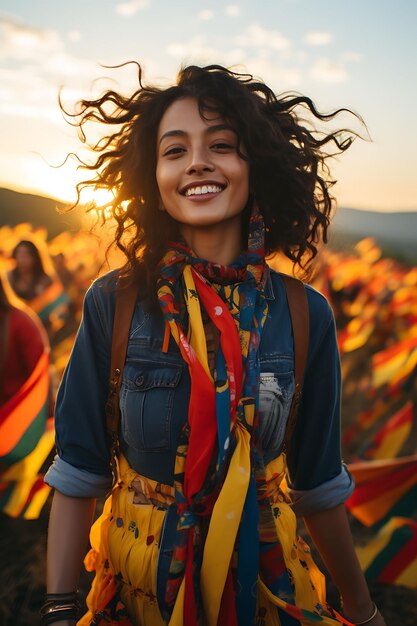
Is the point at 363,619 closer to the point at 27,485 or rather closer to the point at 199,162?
the point at 199,162

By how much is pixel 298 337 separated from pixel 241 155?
50 cm

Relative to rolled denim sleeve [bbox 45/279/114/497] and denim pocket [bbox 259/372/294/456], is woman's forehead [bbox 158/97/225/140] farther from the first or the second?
denim pocket [bbox 259/372/294/456]

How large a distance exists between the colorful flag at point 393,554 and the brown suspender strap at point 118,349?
1.91 metres

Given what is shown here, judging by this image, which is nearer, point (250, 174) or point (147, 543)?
point (147, 543)

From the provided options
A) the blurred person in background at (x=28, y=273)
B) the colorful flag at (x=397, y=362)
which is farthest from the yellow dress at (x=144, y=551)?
the blurred person in background at (x=28, y=273)

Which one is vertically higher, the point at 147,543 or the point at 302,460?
the point at 302,460

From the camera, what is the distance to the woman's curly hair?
1633 mm

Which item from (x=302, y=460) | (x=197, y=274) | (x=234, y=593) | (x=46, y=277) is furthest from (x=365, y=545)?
(x=46, y=277)

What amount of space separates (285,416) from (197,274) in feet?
1.40

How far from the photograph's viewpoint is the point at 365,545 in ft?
10.2

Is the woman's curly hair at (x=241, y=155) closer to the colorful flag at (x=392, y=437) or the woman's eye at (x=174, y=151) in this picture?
the woman's eye at (x=174, y=151)

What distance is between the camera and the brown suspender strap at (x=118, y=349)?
4.97 ft

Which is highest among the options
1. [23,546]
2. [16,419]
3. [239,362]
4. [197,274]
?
[197,274]

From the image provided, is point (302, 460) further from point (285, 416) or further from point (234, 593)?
point (234, 593)
